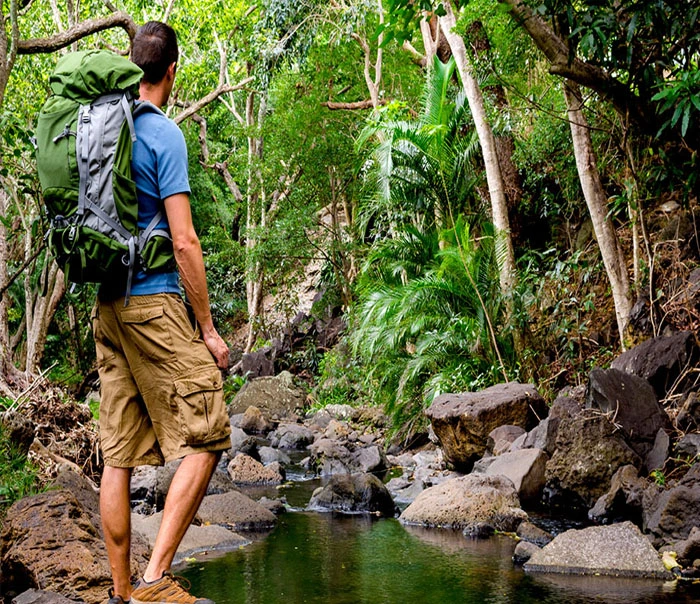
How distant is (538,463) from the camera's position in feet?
25.5

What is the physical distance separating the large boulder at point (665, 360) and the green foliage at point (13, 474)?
5.37m

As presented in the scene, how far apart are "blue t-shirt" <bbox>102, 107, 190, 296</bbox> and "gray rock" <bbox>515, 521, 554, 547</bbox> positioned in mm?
3703

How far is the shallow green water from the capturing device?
4.59 m

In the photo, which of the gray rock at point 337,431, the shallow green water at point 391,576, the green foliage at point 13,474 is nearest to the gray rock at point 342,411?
the gray rock at point 337,431

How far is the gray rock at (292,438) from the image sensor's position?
1329 centimetres

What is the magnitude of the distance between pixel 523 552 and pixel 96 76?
389 cm

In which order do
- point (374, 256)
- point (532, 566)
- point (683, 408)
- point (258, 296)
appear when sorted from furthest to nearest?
point (258, 296)
point (374, 256)
point (683, 408)
point (532, 566)

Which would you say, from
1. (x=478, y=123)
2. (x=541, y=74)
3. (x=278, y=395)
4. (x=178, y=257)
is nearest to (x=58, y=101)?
(x=178, y=257)

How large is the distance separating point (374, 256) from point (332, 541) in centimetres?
731

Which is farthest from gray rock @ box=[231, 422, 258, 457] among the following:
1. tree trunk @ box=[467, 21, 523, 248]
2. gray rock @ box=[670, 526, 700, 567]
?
gray rock @ box=[670, 526, 700, 567]

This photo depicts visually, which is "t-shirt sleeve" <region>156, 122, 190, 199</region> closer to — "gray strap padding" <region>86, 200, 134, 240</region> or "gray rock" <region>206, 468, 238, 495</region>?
"gray strap padding" <region>86, 200, 134, 240</region>

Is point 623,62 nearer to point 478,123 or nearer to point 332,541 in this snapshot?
point 478,123

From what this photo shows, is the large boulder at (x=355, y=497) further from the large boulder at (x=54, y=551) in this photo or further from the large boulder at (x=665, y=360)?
the large boulder at (x=54, y=551)

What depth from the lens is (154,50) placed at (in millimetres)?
3580
